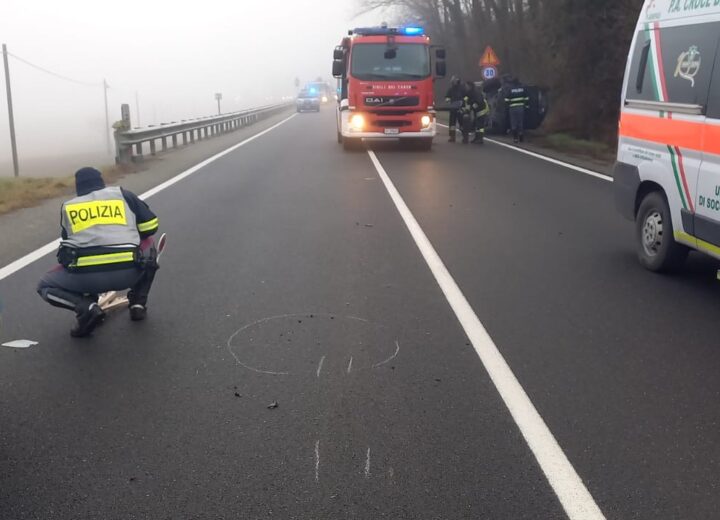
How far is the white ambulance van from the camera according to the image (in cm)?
623

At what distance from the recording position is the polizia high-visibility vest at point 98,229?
18.3 feet

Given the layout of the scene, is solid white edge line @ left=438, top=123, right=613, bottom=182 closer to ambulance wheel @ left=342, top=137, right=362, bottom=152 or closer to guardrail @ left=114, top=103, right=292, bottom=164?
ambulance wheel @ left=342, top=137, right=362, bottom=152

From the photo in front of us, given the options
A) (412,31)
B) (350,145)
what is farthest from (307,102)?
(412,31)

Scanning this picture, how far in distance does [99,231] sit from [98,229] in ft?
0.05

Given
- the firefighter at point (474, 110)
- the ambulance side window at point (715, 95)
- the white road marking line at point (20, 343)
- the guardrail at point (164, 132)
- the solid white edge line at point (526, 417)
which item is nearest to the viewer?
the solid white edge line at point (526, 417)

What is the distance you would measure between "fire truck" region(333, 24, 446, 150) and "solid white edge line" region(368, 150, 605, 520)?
1409cm

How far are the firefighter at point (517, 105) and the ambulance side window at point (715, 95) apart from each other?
16583 mm

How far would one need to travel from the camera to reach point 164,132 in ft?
69.7

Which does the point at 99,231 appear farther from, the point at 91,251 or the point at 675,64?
the point at 675,64

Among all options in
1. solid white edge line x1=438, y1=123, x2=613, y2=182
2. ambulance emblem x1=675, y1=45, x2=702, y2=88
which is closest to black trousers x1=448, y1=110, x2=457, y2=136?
solid white edge line x1=438, y1=123, x2=613, y2=182

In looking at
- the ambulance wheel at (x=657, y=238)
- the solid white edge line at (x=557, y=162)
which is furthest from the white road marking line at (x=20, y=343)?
the solid white edge line at (x=557, y=162)

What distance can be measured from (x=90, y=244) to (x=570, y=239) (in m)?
5.51

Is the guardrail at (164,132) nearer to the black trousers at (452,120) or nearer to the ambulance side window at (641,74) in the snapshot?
the black trousers at (452,120)

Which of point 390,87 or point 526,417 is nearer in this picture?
point 526,417
